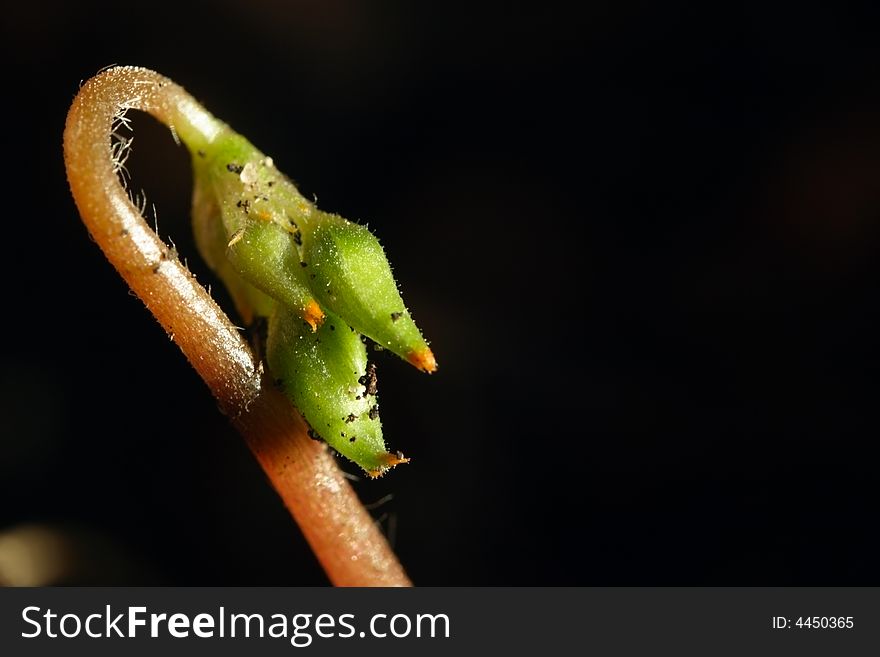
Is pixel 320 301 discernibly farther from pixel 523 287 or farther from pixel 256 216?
pixel 523 287

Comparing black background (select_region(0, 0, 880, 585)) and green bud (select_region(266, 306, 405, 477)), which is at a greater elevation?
black background (select_region(0, 0, 880, 585))

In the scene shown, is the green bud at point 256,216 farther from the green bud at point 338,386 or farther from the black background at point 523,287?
the black background at point 523,287

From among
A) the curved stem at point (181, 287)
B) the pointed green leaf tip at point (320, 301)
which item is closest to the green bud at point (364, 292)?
the pointed green leaf tip at point (320, 301)

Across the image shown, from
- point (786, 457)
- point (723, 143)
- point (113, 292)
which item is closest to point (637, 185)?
point (723, 143)

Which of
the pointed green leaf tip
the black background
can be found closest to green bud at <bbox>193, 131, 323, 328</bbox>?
the pointed green leaf tip

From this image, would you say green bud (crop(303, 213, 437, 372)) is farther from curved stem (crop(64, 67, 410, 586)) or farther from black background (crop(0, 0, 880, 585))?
black background (crop(0, 0, 880, 585))

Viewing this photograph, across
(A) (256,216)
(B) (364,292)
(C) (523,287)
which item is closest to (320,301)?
(B) (364,292)
